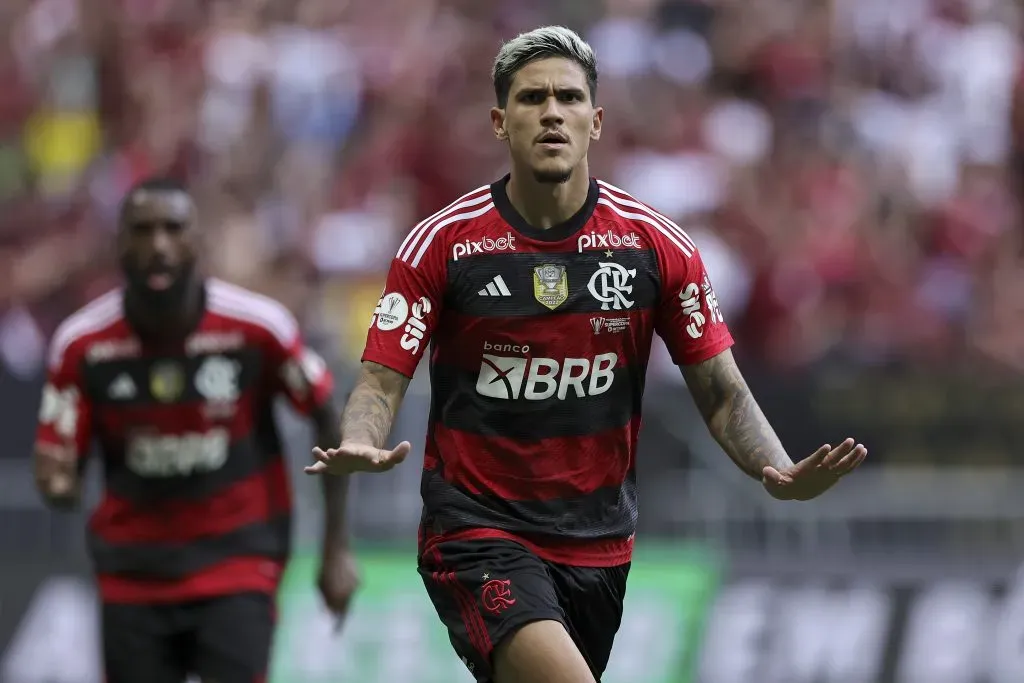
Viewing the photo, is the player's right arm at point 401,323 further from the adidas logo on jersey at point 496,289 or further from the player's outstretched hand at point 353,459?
the player's outstretched hand at point 353,459

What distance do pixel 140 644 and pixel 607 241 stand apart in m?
2.79

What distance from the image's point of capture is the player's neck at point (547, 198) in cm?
605

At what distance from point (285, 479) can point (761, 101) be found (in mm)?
7834

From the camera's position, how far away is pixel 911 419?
11.2 meters

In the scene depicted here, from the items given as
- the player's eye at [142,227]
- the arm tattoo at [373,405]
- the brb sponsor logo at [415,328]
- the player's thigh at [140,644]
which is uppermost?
the player's eye at [142,227]

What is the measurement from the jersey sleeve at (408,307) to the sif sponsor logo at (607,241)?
17.7 inches

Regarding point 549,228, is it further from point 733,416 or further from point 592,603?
point 592,603

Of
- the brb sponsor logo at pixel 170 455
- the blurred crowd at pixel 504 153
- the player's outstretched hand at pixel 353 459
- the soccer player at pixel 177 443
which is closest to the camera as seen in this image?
the player's outstretched hand at pixel 353 459

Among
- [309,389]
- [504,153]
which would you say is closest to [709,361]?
[309,389]

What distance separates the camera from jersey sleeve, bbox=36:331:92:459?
7.83 meters

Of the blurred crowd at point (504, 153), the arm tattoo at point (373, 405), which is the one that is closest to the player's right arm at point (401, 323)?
the arm tattoo at point (373, 405)

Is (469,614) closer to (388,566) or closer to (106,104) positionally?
(388,566)

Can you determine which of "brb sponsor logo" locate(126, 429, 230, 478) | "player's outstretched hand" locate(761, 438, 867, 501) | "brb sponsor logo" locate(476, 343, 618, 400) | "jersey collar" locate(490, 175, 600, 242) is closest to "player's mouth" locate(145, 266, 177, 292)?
"brb sponsor logo" locate(126, 429, 230, 478)

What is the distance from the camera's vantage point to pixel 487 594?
5836 mm
